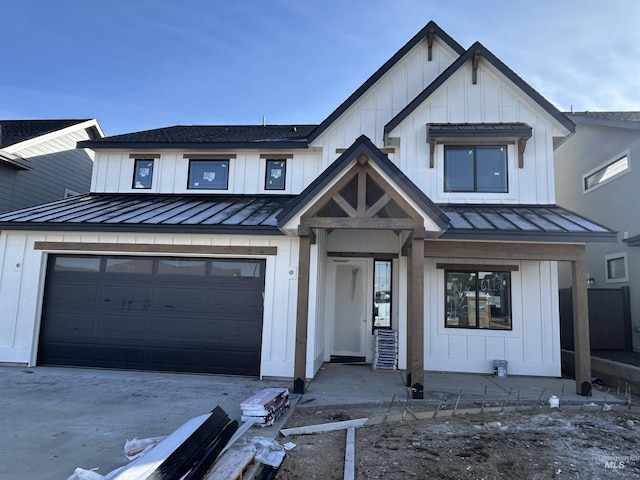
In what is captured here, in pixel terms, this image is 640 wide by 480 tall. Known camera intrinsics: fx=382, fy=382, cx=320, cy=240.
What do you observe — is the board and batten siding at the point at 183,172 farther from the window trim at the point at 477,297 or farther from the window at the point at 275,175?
the window trim at the point at 477,297

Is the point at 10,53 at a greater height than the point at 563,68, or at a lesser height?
greater

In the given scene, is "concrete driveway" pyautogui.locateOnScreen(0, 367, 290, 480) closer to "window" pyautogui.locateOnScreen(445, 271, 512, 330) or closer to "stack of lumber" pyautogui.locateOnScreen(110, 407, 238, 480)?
"stack of lumber" pyautogui.locateOnScreen(110, 407, 238, 480)

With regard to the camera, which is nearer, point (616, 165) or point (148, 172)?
point (148, 172)

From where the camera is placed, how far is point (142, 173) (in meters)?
10.8

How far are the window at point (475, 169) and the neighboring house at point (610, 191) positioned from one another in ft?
11.1

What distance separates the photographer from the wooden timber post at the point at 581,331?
6.80m

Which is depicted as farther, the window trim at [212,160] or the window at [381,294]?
the window trim at [212,160]

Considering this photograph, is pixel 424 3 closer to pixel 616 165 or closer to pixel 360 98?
pixel 360 98

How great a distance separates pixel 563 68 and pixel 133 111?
16067 millimetres

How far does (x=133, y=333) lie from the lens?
8.07m

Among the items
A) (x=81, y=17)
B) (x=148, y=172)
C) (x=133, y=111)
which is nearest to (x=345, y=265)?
(x=148, y=172)

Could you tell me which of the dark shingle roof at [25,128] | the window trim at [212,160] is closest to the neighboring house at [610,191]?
the window trim at [212,160]

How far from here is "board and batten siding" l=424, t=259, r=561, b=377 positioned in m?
8.44

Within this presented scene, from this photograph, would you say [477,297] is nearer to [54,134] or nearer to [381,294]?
[381,294]
